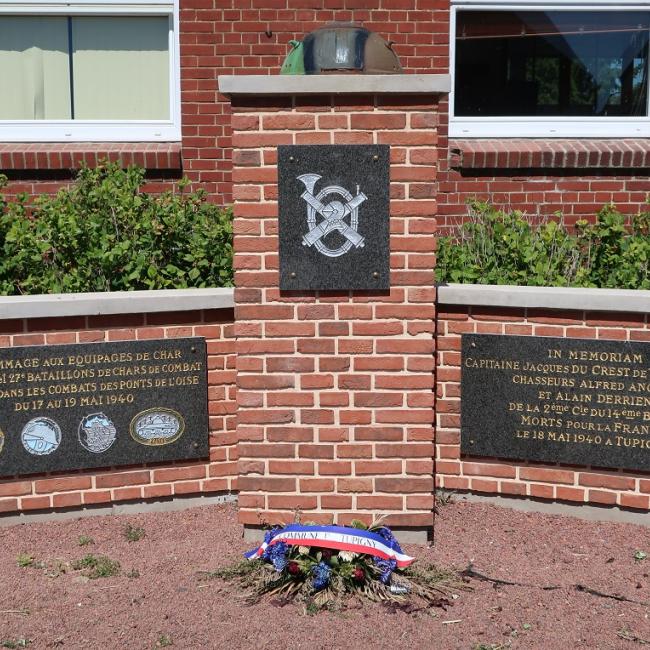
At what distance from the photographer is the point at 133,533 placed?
477cm

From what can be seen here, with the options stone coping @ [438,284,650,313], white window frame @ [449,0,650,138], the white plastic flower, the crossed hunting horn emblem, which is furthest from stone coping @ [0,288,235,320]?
white window frame @ [449,0,650,138]

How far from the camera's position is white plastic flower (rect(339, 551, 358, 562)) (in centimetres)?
414

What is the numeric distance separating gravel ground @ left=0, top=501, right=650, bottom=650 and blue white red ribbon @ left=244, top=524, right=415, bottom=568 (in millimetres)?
256

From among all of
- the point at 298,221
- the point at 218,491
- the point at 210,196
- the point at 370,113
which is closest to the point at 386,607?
the point at 218,491

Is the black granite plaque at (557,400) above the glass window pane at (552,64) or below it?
below

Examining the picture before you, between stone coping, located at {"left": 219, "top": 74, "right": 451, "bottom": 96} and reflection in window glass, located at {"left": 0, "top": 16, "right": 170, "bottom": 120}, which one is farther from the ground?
reflection in window glass, located at {"left": 0, "top": 16, "right": 170, "bottom": 120}

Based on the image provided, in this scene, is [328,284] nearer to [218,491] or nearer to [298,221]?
[298,221]

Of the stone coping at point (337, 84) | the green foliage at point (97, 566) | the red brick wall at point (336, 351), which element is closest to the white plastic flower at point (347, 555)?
the red brick wall at point (336, 351)

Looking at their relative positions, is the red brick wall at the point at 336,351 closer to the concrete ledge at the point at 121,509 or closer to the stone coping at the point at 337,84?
the stone coping at the point at 337,84

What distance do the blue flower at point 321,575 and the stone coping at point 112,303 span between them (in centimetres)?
149

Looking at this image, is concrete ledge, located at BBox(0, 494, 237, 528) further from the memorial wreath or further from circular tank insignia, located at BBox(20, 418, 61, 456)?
the memorial wreath

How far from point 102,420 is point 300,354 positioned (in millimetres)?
1134

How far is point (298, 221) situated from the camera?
4410 mm

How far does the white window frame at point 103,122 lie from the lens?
8.01m
